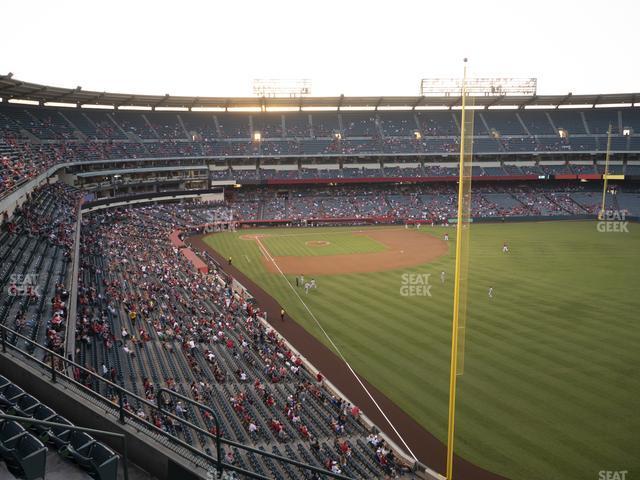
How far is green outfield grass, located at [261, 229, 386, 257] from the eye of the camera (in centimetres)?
4906

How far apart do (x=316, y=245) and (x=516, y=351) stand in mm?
31790

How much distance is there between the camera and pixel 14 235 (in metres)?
25.2

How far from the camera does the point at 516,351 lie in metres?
22.9

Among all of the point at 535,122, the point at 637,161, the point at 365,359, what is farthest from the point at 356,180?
the point at 365,359

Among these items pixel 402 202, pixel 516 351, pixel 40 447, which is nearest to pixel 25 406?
pixel 40 447

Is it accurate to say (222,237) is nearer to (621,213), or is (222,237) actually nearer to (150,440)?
(150,440)

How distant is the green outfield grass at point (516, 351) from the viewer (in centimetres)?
1588

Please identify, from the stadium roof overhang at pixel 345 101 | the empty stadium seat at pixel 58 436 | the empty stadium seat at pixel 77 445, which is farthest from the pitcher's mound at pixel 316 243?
the empty stadium seat at pixel 77 445

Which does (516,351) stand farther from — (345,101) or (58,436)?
(345,101)


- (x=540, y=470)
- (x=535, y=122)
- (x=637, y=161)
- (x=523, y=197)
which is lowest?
(x=540, y=470)

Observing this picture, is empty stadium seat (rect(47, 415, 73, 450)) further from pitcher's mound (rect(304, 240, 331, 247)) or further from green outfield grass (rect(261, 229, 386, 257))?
pitcher's mound (rect(304, 240, 331, 247))

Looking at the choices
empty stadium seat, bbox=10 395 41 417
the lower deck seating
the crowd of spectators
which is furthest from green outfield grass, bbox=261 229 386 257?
the lower deck seating

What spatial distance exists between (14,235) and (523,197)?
239 feet

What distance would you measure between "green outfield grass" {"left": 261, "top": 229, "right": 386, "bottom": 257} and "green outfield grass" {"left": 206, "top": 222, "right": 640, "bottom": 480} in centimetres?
747
